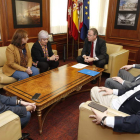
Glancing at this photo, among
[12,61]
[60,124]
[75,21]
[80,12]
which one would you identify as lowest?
[60,124]

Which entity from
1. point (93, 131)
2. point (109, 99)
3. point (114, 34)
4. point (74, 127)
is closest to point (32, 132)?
point (74, 127)

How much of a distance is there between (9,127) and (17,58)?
5.61 feet

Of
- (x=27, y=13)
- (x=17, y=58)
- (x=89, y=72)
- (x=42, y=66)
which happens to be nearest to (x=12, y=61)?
(x=17, y=58)

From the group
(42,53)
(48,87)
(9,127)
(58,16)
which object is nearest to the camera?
(9,127)

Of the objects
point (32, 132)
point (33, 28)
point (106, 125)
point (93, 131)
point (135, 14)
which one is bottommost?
point (32, 132)

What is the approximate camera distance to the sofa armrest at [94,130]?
3.64 ft

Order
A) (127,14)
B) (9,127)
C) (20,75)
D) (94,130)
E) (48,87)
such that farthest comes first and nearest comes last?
(127,14) → (20,75) → (48,87) → (94,130) → (9,127)

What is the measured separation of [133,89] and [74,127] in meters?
0.87

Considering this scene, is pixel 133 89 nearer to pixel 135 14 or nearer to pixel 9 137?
pixel 9 137

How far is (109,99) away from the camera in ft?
5.54

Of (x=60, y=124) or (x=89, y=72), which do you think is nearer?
(x=60, y=124)

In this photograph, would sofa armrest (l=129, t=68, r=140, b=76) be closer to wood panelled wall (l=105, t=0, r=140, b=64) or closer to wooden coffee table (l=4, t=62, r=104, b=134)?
wooden coffee table (l=4, t=62, r=104, b=134)

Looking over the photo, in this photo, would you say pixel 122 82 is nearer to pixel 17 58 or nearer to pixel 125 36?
pixel 17 58

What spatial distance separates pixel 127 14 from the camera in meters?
3.77
